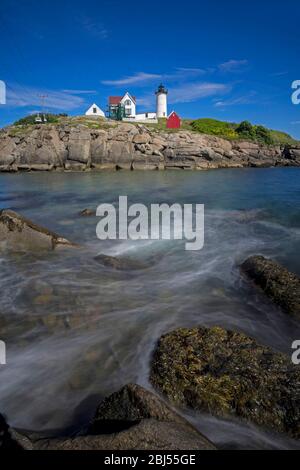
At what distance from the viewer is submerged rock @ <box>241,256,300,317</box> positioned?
21.0 ft

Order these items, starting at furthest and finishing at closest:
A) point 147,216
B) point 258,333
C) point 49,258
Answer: point 147,216, point 49,258, point 258,333

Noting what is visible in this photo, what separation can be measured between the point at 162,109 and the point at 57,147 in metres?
45.0

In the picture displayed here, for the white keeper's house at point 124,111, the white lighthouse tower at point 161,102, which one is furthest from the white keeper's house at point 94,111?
the white lighthouse tower at point 161,102

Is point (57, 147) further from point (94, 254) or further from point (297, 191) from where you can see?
point (94, 254)

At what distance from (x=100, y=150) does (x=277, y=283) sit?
165 ft

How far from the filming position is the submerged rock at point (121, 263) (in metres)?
9.20

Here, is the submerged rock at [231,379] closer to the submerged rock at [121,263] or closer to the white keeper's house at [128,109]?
the submerged rock at [121,263]

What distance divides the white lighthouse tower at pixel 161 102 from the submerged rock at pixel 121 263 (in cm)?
8545

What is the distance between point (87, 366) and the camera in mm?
5004
